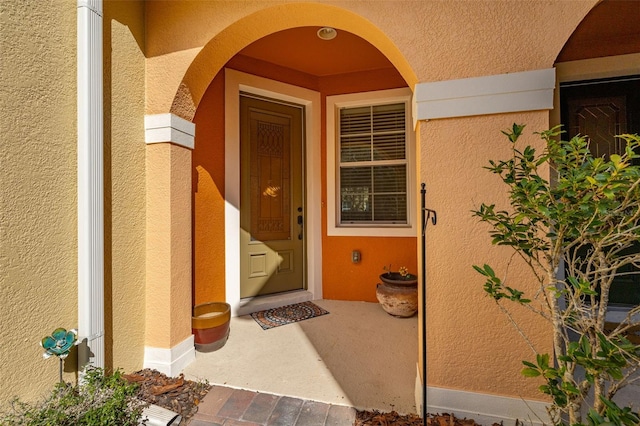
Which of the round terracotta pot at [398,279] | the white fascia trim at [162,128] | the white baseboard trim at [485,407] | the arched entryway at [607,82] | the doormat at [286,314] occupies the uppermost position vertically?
the arched entryway at [607,82]

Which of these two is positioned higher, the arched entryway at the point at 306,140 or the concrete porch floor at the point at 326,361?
the arched entryway at the point at 306,140

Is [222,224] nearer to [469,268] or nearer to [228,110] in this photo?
[228,110]

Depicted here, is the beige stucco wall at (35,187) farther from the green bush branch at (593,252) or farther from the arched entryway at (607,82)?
the arched entryway at (607,82)

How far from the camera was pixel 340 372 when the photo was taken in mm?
2250

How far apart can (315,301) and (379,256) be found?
1036 millimetres

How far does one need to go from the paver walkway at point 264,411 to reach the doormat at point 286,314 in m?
1.10

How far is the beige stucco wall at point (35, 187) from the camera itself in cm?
153

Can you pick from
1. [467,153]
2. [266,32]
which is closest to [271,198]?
[266,32]

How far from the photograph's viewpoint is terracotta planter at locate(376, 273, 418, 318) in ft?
10.7

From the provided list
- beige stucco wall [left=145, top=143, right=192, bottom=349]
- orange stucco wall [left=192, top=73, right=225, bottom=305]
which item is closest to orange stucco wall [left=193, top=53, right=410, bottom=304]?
orange stucco wall [left=192, top=73, right=225, bottom=305]

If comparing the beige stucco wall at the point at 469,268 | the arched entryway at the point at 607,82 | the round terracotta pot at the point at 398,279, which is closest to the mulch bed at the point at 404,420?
the beige stucco wall at the point at 469,268

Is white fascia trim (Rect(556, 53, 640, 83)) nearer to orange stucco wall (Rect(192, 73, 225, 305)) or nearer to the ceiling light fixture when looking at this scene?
the ceiling light fixture

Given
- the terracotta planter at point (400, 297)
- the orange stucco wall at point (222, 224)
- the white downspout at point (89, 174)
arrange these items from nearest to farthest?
the white downspout at point (89, 174) < the orange stucco wall at point (222, 224) < the terracotta planter at point (400, 297)

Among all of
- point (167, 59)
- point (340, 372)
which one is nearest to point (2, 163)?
point (167, 59)
